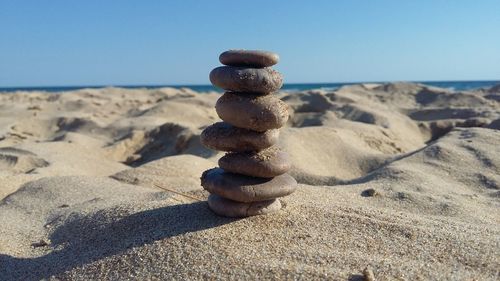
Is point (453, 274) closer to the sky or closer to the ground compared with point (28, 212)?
closer to the sky

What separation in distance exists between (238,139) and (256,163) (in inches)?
7.6

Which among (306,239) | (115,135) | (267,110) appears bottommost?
(115,135)

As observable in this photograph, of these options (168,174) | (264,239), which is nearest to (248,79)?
(264,239)

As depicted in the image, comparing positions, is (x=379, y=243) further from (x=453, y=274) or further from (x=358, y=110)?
(x=358, y=110)

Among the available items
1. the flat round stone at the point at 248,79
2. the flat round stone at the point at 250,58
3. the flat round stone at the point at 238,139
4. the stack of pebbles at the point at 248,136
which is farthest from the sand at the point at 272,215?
the flat round stone at the point at 250,58

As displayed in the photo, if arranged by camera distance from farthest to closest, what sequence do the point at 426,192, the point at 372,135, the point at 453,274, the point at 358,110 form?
the point at 358,110
the point at 372,135
the point at 426,192
the point at 453,274

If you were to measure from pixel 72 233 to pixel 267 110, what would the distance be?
1.69m

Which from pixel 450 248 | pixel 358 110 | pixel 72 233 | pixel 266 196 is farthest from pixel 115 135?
pixel 450 248

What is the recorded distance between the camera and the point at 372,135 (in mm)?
8586

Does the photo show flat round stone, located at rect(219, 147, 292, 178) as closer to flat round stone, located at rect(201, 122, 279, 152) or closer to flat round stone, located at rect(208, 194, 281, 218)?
flat round stone, located at rect(201, 122, 279, 152)

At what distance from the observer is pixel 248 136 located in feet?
10.7

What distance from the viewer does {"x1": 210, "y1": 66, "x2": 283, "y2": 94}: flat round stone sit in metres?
3.18

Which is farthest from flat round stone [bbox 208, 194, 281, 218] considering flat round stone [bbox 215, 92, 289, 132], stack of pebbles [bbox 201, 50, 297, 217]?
flat round stone [bbox 215, 92, 289, 132]

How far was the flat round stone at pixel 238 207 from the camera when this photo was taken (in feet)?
10.7
